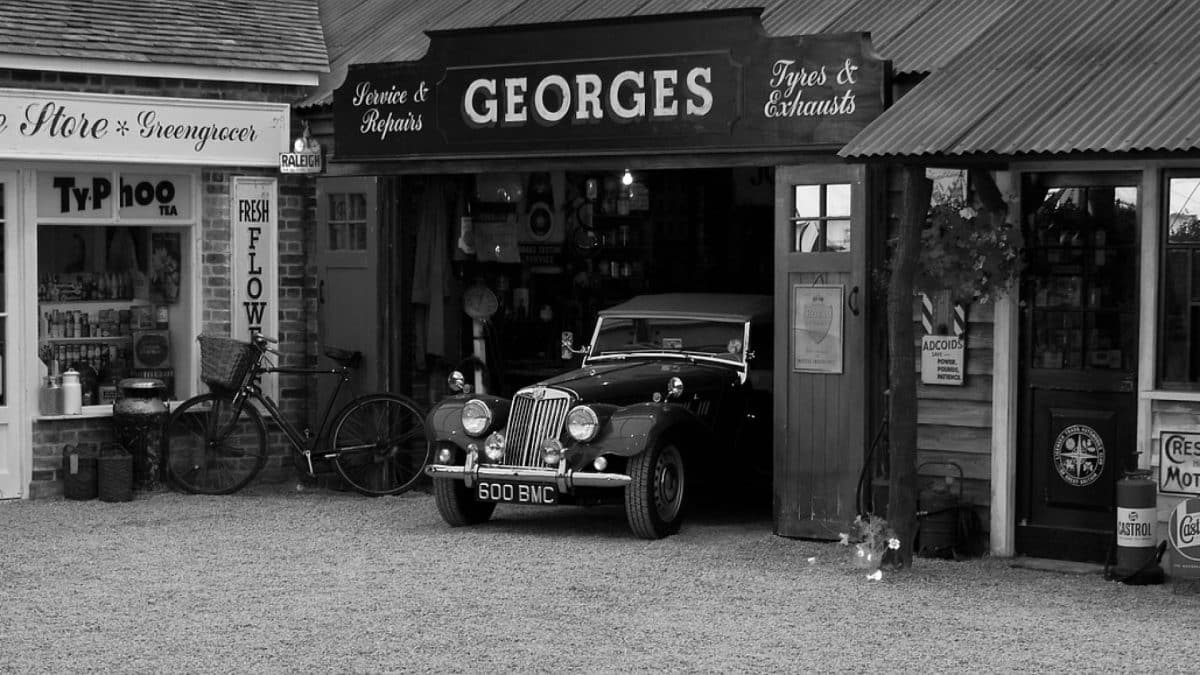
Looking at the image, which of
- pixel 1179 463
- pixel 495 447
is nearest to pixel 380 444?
pixel 495 447

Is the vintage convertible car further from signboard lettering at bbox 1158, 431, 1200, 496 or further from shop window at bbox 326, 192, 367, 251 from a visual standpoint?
signboard lettering at bbox 1158, 431, 1200, 496

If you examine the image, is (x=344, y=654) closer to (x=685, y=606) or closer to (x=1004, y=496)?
(x=685, y=606)

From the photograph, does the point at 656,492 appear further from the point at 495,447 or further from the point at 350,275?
the point at 350,275

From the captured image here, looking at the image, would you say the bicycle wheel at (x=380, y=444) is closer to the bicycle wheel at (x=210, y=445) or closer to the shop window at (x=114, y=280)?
the bicycle wheel at (x=210, y=445)

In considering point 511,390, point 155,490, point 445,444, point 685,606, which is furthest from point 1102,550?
point 155,490

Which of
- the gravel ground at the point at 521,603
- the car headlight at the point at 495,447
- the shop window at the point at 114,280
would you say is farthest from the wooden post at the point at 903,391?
the shop window at the point at 114,280

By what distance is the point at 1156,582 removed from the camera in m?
10.0

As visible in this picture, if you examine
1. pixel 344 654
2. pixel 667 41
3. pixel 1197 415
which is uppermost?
pixel 667 41

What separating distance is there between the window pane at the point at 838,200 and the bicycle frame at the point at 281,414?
4.28 metres

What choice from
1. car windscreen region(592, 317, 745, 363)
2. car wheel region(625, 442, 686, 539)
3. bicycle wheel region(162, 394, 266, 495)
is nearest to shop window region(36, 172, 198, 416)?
bicycle wheel region(162, 394, 266, 495)

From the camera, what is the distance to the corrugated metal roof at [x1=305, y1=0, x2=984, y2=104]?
11.7 m

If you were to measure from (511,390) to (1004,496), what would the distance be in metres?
5.15

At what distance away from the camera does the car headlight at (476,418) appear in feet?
38.6

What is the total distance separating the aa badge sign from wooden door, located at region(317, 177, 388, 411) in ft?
12.1
